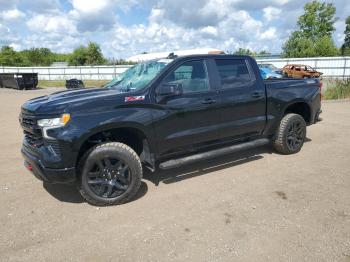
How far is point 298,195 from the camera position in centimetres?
445

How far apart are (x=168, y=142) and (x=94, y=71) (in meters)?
41.2

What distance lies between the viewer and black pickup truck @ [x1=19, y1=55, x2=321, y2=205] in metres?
4.00

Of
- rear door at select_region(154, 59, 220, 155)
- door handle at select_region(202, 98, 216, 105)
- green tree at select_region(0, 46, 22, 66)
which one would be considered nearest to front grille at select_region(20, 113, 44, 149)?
rear door at select_region(154, 59, 220, 155)

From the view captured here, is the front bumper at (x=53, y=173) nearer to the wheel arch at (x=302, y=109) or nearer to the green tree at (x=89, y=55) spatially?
the wheel arch at (x=302, y=109)

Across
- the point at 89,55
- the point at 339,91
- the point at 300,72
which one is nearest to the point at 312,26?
the point at 300,72

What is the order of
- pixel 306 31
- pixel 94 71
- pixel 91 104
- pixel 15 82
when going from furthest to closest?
pixel 306 31 → pixel 94 71 → pixel 15 82 → pixel 91 104

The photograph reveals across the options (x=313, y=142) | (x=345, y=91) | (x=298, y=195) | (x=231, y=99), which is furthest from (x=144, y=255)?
(x=345, y=91)

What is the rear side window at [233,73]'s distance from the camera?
205 inches

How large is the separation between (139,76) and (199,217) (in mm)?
2305

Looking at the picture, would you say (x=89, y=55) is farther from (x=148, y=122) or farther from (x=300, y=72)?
(x=148, y=122)

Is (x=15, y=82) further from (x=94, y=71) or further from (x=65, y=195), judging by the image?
(x=65, y=195)

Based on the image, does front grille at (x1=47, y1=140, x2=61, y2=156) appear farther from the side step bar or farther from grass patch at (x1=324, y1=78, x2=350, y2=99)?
grass patch at (x1=324, y1=78, x2=350, y2=99)

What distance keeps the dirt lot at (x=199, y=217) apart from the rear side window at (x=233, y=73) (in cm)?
141

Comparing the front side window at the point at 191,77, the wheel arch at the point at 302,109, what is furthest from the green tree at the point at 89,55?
the front side window at the point at 191,77
